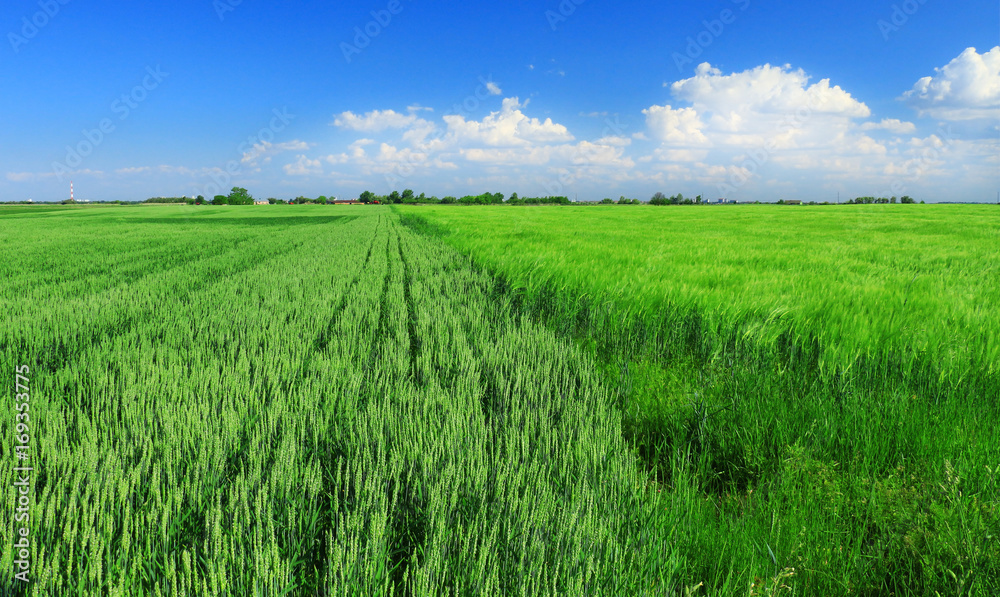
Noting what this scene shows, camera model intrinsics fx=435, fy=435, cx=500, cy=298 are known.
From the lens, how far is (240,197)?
106000 mm

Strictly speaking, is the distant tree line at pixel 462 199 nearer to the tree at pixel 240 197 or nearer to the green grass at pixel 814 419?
the tree at pixel 240 197

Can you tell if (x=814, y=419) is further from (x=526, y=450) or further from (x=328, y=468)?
(x=328, y=468)

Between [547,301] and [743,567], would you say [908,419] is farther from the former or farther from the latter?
[547,301]

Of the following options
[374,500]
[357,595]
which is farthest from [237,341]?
[357,595]

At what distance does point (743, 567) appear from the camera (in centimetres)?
119

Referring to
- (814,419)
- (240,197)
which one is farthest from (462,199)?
(814,419)

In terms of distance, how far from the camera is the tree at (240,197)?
343 ft

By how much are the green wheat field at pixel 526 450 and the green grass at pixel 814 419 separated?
0.04ft

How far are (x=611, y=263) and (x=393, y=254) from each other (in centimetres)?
534

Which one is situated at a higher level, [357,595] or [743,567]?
[357,595]

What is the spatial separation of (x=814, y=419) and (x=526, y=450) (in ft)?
4.13

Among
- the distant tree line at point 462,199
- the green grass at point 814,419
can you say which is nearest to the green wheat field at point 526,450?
the green grass at point 814,419

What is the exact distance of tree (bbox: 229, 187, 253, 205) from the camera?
105 metres

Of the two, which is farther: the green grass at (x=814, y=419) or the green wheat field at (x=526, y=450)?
the green grass at (x=814, y=419)
